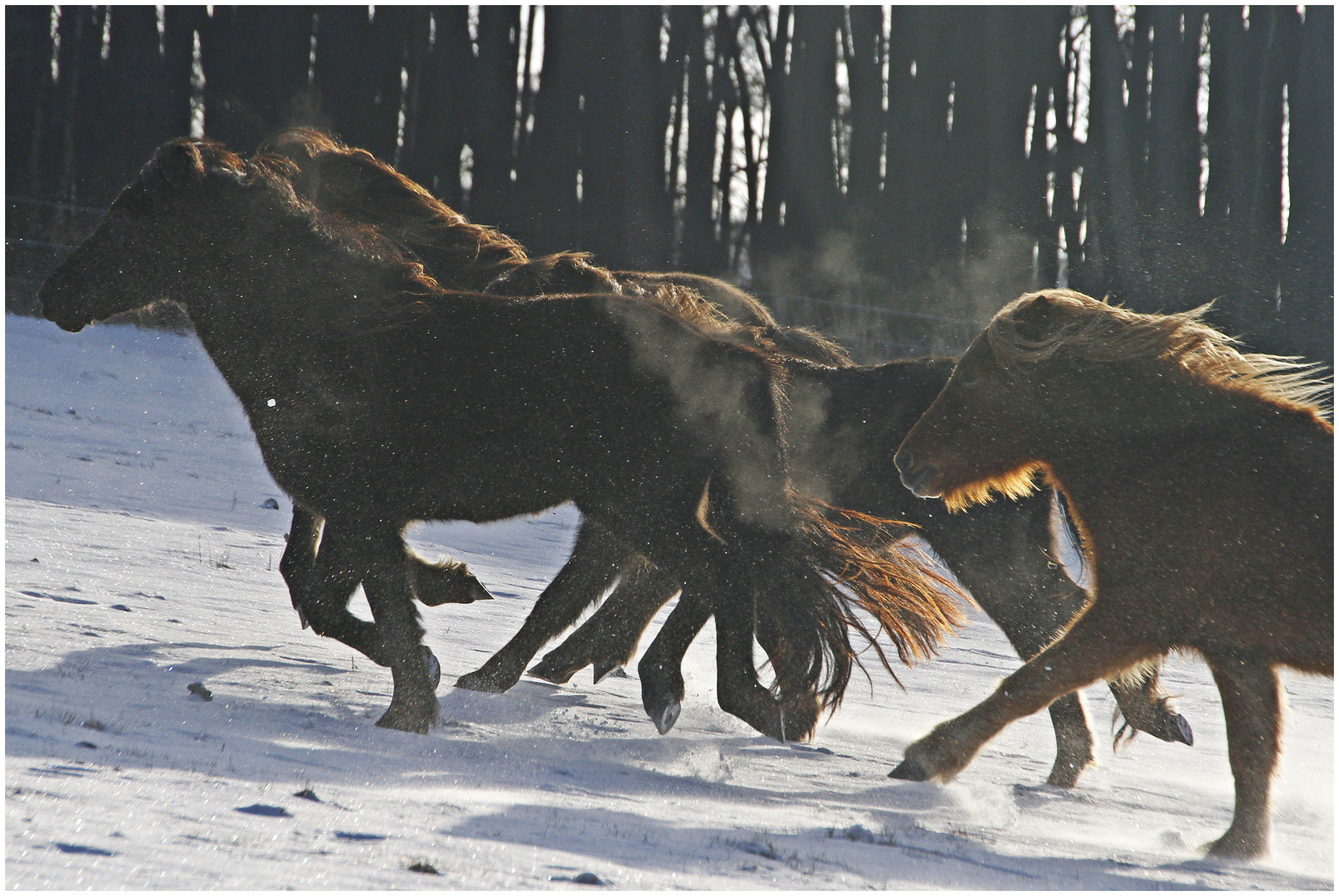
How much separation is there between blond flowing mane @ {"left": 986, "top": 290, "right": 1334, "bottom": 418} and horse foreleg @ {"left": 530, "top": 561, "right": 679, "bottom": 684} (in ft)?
6.37

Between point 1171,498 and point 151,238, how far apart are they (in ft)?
11.2

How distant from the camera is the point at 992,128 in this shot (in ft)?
38.5

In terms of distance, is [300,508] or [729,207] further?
[729,207]

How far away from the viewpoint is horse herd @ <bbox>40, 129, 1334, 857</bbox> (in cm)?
288

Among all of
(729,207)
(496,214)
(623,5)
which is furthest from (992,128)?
(496,214)

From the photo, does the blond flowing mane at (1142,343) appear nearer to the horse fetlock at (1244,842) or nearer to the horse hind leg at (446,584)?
the horse fetlock at (1244,842)

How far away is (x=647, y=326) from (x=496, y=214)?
8721 millimetres

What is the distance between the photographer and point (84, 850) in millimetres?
1834

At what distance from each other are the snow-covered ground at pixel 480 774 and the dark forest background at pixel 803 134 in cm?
679

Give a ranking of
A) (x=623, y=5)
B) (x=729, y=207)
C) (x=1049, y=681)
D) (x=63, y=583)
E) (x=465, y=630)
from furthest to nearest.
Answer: (x=729, y=207), (x=623, y=5), (x=465, y=630), (x=63, y=583), (x=1049, y=681)

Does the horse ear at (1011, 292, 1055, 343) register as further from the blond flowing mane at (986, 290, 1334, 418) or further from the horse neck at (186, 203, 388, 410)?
the horse neck at (186, 203, 388, 410)

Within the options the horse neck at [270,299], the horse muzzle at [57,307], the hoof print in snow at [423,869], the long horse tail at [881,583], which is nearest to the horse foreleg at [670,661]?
the long horse tail at [881,583]

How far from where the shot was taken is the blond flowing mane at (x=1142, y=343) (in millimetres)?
3010

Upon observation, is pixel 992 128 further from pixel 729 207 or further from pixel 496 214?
pixel 496 214
